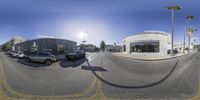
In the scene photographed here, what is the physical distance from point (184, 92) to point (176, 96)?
83 centimetres

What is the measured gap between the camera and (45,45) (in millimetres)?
9828

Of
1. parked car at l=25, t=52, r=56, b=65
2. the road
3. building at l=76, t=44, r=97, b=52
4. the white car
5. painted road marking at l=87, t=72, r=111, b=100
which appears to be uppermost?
building at l=76, t=44, r=97, b=52

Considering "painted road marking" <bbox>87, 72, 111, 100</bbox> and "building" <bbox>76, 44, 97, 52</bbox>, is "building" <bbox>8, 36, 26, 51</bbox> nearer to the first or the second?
"building" <bbox>76, 44, 97, 52</bbox>

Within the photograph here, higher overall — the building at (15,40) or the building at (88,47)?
the building at (15,40)

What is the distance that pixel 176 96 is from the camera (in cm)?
855

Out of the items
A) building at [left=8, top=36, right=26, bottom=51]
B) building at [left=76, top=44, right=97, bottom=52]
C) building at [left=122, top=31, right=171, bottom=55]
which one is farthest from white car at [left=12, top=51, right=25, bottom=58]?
building at [left=122, top=31, right=171, bottom=55]

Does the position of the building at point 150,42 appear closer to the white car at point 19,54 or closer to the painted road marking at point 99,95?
the painted road marking at point 99,95

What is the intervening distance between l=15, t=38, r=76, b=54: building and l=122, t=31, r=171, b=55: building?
10.7 ft

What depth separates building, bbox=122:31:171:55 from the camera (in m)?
9.75

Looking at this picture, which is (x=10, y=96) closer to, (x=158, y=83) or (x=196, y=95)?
(x=158, y=83)

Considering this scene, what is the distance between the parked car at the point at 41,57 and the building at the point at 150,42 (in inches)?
159

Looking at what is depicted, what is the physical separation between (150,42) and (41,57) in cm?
590

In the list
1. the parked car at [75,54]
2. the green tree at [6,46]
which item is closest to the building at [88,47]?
the parked car at [75,54]

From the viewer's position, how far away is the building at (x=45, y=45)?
9.72 m
